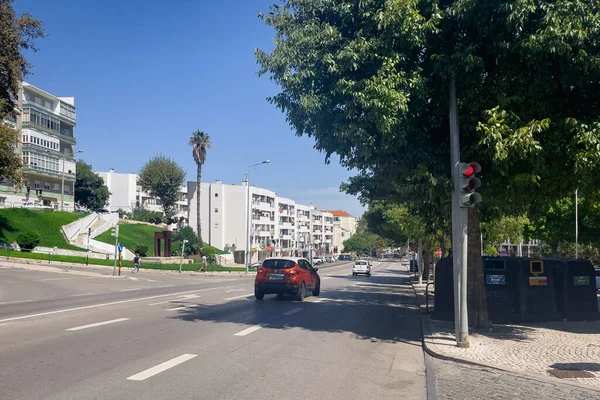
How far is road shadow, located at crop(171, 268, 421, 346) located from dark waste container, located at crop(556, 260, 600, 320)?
384cm

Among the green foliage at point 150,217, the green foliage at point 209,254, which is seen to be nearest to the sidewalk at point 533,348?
the green foliage at point 209,254

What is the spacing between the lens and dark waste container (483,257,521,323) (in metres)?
13.5

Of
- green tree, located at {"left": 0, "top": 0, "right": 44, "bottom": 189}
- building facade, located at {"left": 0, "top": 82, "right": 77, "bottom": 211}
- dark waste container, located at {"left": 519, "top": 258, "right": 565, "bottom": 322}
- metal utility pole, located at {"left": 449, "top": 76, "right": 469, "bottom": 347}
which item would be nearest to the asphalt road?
metal utility pole, located at {"left": 449, "top": 76, "right": 469, "bottom": 347}

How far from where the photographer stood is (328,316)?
612 inches

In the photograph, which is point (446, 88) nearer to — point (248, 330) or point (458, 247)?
point (458, 247)

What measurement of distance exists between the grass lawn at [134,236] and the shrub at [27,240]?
10.6 meters

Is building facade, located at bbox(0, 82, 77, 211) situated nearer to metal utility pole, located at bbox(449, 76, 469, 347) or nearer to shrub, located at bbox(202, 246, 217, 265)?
shrub, located at bbox(202, 246, 217, 265)

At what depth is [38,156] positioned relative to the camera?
5800 cm

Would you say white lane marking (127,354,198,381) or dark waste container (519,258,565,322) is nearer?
white lane marking (127,354,198,381)

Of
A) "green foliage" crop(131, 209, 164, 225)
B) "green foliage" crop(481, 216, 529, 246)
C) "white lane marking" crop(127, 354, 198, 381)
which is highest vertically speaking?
"green foliage" crop(131, 209, 164, 225)

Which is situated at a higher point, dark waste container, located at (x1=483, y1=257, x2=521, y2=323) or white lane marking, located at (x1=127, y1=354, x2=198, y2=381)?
dark waste container, located at (x1=483, y1=257, x2=521, y2=323)

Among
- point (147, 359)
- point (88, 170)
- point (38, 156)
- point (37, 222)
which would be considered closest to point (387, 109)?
point (147, 359)

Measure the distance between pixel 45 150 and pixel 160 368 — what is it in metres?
58.5

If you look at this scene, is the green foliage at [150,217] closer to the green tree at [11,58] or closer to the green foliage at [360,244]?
the green tree at [11,58]
